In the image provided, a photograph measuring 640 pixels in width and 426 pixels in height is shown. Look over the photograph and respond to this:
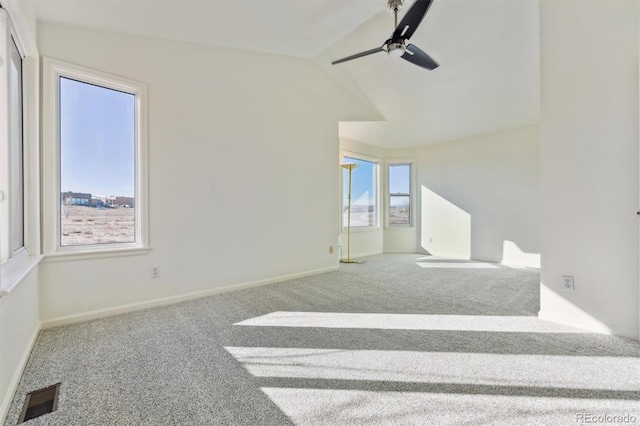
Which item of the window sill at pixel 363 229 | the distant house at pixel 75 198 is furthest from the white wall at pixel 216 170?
the window sill at pixel 363 229

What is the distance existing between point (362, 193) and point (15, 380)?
5.64m

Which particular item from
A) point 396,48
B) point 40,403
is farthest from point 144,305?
point 396,48

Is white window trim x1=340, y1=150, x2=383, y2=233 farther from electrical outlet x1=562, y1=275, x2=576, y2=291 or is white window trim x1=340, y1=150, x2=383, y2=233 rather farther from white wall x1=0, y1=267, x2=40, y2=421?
white wall x1=0, y1=267, x2=40, y2=421

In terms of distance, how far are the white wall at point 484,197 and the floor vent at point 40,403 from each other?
237 inches

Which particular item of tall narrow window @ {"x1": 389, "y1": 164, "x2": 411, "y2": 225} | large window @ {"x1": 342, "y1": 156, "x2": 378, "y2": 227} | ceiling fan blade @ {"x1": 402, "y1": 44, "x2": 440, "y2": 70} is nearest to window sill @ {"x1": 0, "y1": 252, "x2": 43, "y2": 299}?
ceiling fan blade @ {"x1": 402, "y1": 44, "x2": 440, "y2": 70}

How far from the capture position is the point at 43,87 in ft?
8.00

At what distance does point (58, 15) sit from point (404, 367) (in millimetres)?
3765

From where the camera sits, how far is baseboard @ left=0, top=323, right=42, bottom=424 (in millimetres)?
1441

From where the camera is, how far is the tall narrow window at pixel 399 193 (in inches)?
266

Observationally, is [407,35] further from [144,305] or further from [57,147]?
[144,305]

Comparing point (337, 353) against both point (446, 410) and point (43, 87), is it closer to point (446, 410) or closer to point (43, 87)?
point (446, 410)

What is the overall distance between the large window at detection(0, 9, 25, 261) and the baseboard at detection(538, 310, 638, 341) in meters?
4.06

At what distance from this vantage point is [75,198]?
266 cm

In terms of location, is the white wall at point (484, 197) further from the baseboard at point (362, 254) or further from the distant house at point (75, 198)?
the distant house at point (75, 198)
